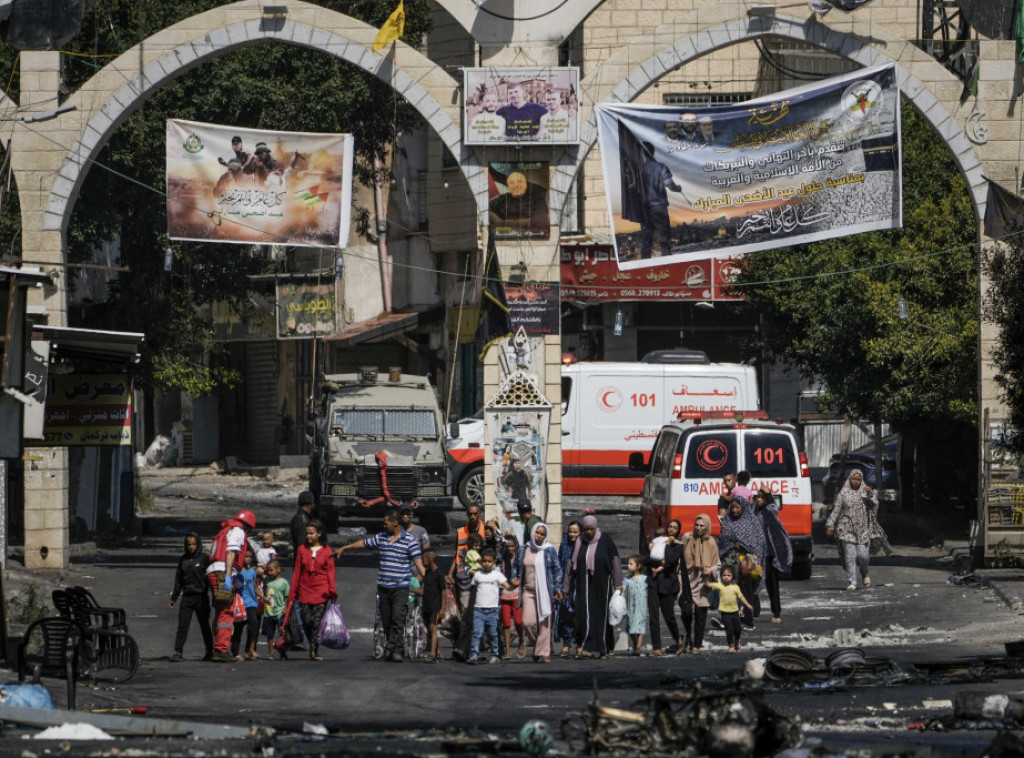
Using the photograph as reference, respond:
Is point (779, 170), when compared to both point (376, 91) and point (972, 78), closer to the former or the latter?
point (972, 78)

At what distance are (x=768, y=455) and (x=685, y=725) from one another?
480 inches

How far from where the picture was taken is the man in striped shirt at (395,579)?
17.8m

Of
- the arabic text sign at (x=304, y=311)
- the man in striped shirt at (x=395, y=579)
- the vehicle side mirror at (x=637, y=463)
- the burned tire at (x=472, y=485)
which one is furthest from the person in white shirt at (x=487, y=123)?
the arabic text sign at (x=304, y=311)

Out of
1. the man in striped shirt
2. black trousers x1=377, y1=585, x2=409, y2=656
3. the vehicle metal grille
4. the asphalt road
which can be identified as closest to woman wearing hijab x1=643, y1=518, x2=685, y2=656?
the asphalt road

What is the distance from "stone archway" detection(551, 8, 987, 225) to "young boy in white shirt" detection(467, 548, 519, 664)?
7545mm

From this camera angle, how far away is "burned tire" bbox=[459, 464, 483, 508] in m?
31.4

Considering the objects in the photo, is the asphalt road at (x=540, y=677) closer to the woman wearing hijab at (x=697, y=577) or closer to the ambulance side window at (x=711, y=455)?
the woman wearing hijab at (x=697, y=577)

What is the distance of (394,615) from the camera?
17812 mm

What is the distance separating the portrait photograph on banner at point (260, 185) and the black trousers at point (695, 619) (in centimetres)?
770

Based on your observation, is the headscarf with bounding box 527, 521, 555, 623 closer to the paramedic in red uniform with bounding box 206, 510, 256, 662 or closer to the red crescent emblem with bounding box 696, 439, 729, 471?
the paramedic in red uniform with bounding box 206, 510, 256, 662

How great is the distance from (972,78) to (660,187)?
4545 millimetres

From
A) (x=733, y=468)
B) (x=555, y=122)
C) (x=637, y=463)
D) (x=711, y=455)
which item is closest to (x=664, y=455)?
(x=711, y=455)

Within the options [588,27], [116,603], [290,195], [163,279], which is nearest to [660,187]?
[290,195]

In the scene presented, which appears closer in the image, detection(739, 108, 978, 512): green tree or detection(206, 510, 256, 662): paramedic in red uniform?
detection(206, 510, 256, 662): paramedic in red uniform
